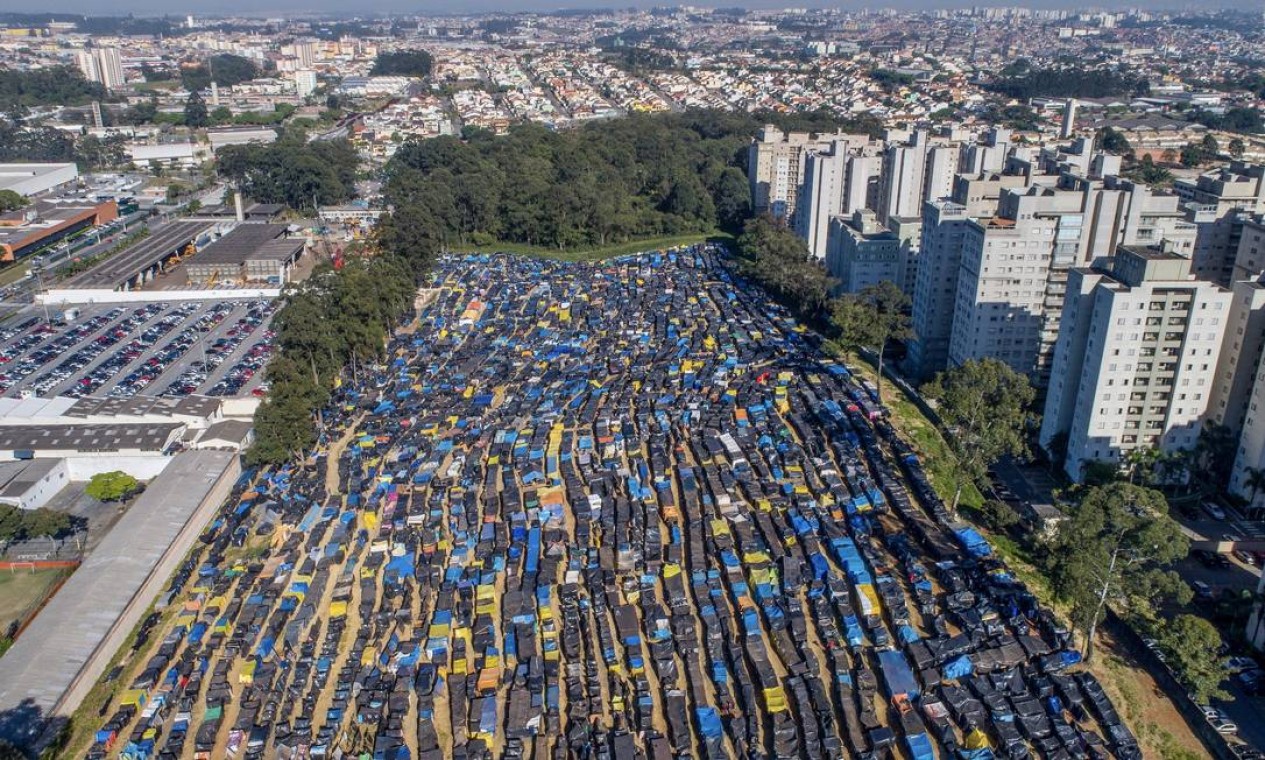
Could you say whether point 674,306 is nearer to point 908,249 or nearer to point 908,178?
point 908,249

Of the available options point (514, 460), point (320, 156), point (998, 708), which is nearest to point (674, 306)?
point (514, 460)

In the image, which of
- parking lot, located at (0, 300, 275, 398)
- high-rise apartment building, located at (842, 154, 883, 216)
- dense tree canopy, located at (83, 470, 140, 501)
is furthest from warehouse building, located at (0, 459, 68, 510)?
high-rise apartment building, located at (842, 154, 883, 216)

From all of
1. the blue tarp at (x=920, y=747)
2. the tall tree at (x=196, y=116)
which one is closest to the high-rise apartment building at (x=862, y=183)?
the blue tarp at (x=920, y=747)

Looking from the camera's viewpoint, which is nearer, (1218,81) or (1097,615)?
(1097,615)

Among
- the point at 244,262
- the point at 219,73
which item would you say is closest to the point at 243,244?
the point at 244,262

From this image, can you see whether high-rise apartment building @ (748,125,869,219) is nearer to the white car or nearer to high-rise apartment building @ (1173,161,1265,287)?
high-rise apartment building @ (1173,161,1265,287)

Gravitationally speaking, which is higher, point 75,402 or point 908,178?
point 908,178

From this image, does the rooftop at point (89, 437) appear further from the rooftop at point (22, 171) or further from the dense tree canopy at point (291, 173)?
the rooftop at point (22, 171)
